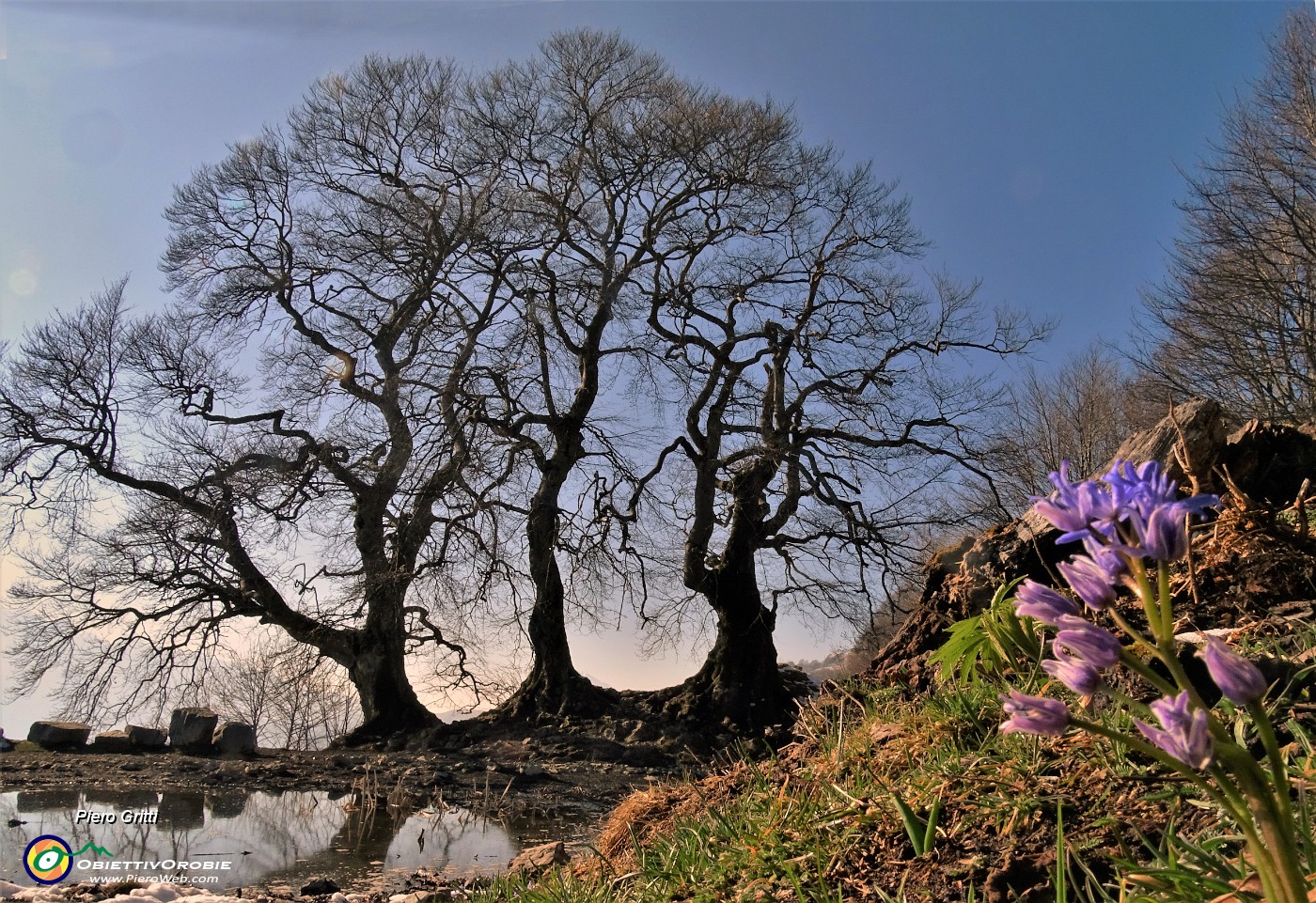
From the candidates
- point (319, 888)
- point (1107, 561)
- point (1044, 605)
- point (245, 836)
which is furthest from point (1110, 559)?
point (245, 836)

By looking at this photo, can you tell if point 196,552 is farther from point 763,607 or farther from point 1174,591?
point 1174,591

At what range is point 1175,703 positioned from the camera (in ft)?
3.04

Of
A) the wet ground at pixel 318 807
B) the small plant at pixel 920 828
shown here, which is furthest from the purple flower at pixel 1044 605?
the wet ground at pixel 318 807

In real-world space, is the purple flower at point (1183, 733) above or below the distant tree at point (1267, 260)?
below

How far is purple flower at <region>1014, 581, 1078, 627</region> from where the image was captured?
1.09 metres

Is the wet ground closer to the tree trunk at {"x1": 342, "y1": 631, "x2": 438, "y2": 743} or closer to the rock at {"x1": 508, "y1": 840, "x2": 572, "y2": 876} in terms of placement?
the rock at {"x1": 508, "y1": 840, "x2": 572, "y2": 876}

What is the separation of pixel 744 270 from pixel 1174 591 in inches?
549

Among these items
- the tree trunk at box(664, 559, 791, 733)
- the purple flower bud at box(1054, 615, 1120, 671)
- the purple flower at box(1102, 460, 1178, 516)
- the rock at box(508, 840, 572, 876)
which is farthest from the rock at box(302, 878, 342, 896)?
the tree trunk at box(664, 559, 791, 733)

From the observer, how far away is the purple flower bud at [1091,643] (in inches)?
39.0

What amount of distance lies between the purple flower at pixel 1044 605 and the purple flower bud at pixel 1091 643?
6 centimetres

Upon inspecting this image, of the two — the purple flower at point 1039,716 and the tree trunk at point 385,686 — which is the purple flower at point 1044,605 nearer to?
the purple flower at point 1039,716

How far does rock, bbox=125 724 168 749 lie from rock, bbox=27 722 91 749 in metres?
0.77

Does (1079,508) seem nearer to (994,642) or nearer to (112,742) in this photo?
(994,642)

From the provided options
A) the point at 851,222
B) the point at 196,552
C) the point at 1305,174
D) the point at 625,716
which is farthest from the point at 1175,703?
the point at 1305,174
